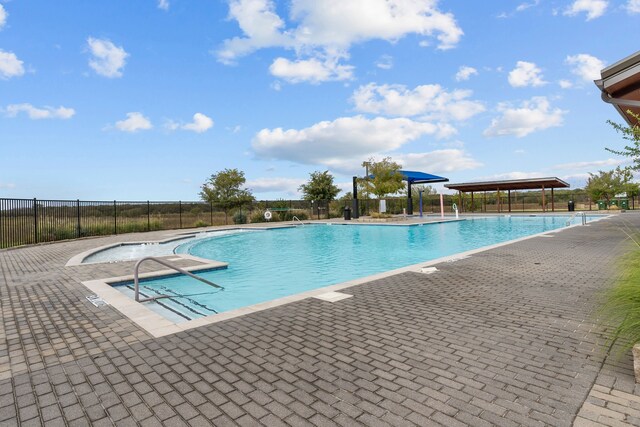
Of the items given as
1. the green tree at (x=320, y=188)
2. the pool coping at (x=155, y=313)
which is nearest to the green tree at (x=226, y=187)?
the green tree at (x=320, y=188)

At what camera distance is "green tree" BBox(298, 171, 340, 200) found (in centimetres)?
3584

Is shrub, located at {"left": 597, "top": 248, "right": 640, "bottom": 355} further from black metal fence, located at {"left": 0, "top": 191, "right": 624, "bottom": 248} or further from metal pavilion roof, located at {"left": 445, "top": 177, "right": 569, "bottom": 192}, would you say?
metal pavilion roof, located at {"left": 445, "top": 177, "right": 569, "bottom": 192}

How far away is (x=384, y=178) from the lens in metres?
24.2

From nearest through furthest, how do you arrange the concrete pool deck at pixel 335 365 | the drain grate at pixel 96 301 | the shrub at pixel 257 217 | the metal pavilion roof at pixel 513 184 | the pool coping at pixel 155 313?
the concrete pool deck at pixel 335 365 < the pool coping at pixel 155 313 < the drain grate at pixel 96 301 < the shrub at pixel 257 217 < the metal pavilion roof at pixel 513 184

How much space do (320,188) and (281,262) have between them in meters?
25.9

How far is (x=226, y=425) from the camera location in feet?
→ 6.73

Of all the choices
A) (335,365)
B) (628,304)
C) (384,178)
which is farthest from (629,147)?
(384,178)

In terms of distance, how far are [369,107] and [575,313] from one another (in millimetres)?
14915

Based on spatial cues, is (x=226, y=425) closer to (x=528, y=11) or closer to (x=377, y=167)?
(x=528, y=11)

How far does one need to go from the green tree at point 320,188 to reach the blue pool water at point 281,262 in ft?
59.2

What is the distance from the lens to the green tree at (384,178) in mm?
24125

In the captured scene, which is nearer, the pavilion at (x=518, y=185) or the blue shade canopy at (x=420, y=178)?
the blue shade canopy at (x=420, y=178)

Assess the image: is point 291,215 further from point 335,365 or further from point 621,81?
point 335,365

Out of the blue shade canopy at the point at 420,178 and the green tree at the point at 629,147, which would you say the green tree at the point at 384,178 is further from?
the green tree at the point at 629,147
